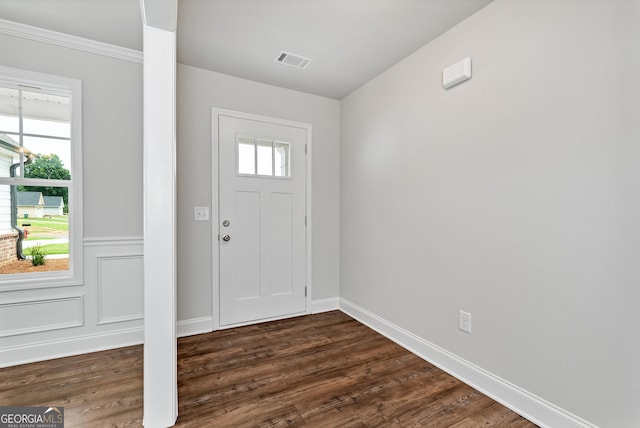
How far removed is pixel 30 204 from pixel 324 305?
9.56ft

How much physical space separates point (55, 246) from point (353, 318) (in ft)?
9.45

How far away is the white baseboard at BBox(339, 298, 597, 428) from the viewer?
1.60 m

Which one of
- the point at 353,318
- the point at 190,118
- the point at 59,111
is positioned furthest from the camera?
the point at 353,318

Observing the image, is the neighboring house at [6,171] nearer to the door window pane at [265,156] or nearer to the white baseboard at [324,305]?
the door window pane at [265,156]

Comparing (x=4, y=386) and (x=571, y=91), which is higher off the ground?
(x=571, y=91)

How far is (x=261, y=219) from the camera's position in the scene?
3168 mm

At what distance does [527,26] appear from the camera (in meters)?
1.73

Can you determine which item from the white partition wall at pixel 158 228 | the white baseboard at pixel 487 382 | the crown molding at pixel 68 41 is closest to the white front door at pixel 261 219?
the crown molding at pixel 68 41

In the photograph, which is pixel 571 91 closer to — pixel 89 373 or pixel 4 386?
pixel 89 373

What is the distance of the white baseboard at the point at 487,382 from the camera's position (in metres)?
1.60

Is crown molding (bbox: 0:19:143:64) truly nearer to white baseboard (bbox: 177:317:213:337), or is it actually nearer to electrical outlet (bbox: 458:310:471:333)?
white baseboard (bbox: 177:317:213:337)

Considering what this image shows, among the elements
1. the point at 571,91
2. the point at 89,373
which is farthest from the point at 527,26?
the point at 89,373

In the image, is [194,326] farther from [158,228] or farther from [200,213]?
[158,228]

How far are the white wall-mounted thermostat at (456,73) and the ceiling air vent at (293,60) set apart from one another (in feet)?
3.90
